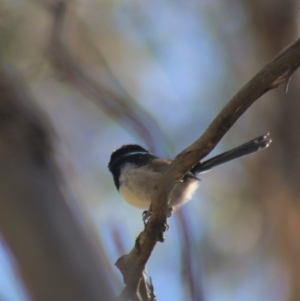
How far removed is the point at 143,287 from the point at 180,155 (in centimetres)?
51

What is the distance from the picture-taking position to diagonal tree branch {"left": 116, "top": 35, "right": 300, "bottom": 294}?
51.8 inches

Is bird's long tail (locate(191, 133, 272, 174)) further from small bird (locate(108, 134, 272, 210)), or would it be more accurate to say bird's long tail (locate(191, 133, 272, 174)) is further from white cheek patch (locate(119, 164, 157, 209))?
white cheek patch (locate(119, 164, 157, 209))

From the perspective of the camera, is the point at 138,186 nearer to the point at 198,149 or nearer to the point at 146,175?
the point at 146,175

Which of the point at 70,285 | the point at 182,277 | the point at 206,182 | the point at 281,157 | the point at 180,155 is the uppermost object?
the point at 206,182

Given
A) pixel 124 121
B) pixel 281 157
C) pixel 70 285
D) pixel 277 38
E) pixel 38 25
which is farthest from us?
pixel 277 38

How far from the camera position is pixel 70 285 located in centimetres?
77

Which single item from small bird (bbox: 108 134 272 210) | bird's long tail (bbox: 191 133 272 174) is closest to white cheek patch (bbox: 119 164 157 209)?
small bird (bbox: 108 134 272 210)

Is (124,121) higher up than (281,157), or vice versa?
(281,157)

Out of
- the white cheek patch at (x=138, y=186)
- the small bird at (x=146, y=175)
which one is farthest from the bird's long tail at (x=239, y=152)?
the white cheek patch at (x=138, y=186)

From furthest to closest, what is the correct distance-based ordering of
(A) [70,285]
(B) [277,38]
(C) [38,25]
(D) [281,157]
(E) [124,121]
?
(B) [277,38] → (C) [38,25] → (D) [281,157] → (E) [124,121] → (A) [70,285]

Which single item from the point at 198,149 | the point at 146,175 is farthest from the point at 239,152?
the point at 198,149

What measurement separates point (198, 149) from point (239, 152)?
121 centimetres

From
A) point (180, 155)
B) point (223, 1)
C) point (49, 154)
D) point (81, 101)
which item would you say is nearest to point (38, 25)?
point (81, 101)

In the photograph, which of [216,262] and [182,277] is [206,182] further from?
[182,277]
